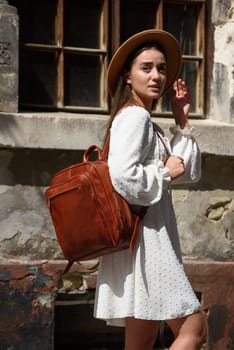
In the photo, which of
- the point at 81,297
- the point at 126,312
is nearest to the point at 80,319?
the point at 81,297

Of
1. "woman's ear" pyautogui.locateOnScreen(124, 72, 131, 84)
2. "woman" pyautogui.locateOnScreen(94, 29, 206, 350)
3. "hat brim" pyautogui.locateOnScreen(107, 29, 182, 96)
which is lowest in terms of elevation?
"woman" pyautogui.locateOnScreen(94, 29, 206, 350)

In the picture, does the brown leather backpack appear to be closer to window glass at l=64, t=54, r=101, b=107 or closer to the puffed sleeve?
the puffed sleeve

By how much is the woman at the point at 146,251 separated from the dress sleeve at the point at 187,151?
0.12 meters

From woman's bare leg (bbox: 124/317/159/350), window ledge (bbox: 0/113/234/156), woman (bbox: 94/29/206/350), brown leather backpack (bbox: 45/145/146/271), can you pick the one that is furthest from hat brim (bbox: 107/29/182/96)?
window ledge (bbox: 0/113/234/156)

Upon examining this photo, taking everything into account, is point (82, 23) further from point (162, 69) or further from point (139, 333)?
point (139, 333)

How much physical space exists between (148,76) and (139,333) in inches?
41.2

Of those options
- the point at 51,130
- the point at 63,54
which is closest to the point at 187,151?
the point at 51,130

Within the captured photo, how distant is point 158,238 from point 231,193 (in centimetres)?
213

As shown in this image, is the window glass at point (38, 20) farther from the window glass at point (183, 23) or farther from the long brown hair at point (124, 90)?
the long brown hair at point (124, 90)

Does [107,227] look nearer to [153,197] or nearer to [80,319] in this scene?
[153,197]

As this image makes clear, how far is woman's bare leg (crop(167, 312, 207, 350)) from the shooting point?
391cm

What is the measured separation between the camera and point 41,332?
5543mm

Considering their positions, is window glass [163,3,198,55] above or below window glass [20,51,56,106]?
above

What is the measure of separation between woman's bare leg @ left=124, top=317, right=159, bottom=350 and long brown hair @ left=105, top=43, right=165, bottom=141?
0.78m
